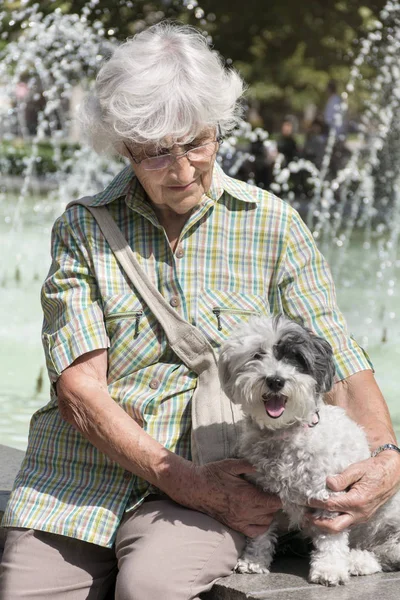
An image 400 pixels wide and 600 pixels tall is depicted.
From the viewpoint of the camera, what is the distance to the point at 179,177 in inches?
123

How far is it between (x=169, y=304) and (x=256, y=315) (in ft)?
0.93

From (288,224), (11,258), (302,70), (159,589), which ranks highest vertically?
(288,224)

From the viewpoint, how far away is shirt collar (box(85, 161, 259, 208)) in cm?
330

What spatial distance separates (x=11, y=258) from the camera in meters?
11.4

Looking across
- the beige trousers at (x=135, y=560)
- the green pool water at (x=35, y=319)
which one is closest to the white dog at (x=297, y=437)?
the beige trousers at (x=135, y=560)

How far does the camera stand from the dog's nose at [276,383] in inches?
109

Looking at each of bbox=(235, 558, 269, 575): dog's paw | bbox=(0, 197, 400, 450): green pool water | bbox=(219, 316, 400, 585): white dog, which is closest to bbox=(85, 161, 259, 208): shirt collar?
bbox=(219, 316, 400, 585): white dog

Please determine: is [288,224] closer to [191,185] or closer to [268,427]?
Result: [191,185]

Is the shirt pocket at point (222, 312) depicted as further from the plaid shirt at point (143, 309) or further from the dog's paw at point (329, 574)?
the dog's paw at point (329, 574)

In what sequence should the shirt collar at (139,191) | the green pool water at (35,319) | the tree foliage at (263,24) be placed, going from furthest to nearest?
the tree foliage at (263,24), the green pool water at (35,319), the shirt collar at (139,191)

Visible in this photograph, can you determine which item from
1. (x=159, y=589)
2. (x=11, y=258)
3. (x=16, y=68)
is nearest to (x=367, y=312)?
(x=11, y=258)

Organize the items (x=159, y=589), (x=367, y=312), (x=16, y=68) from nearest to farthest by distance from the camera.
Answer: (x=159, y=589), (x=367, y=312), (x=16, y=68)

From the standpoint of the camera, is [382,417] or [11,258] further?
[11,258]

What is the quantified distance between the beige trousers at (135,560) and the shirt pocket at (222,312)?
0.55m
